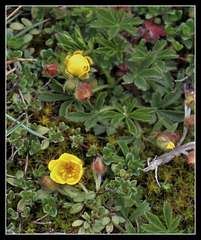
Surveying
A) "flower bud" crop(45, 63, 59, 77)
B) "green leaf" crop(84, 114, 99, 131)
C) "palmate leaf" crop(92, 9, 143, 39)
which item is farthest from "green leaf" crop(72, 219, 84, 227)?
"palmate leaf" crop(92, 9, 143, 39)

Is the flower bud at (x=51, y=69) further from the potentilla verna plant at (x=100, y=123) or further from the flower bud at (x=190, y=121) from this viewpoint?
the flower bud at (x=190, y=121)

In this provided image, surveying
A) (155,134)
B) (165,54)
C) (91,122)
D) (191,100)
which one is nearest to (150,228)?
(155,134)

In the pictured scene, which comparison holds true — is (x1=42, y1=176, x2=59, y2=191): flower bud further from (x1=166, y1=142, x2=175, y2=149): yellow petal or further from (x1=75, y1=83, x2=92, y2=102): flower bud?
(x1=166, y1=142, x2=175, y2=149): yellow petal

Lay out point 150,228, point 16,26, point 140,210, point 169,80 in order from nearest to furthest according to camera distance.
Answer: point 150,228 < point 140,210 < point 169,80 < point 16,26

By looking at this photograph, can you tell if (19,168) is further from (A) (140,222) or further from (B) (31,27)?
(B) (31,27)

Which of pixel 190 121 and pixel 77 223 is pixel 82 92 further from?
pixel 77 223
